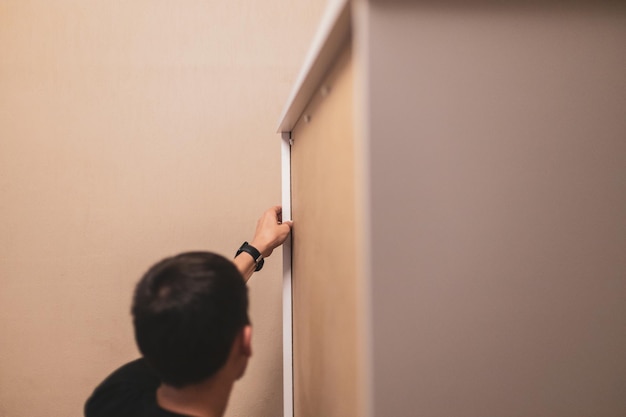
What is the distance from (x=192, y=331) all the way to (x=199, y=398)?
4.3 inches

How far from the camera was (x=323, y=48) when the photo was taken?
0.45 metres

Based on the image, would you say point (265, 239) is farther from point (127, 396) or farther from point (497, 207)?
point (497, 207)

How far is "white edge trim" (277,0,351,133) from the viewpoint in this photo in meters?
0.39

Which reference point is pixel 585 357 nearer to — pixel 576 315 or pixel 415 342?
pixel 576 315

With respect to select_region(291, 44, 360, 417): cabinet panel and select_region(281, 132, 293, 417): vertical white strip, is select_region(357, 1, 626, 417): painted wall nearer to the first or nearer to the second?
select_region(291, 44, 360, 417): cabinet panel

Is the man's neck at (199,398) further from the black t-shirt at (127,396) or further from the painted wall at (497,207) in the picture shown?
→ the painted wall at (497,207)

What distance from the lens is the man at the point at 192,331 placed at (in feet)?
1.66

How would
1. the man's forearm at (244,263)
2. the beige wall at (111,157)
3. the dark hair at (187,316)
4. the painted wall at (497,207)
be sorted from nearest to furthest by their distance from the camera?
the painted wall at (497,207) < the dark hair at (187,316) < the man's forearm at (244,263) < the beige wall at (111,157)

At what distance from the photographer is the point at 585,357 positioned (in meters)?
0.39

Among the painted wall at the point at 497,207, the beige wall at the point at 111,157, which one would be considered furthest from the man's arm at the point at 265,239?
the painted wall at the point at 497,207

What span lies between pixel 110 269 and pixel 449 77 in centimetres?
97

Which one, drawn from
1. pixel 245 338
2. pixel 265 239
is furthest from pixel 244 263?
pixel 245 338

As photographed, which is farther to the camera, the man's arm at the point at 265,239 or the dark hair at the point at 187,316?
the man's arm at the point at 265,239

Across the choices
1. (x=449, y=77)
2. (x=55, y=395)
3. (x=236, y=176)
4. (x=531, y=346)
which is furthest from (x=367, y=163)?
(x=55, y=395)
